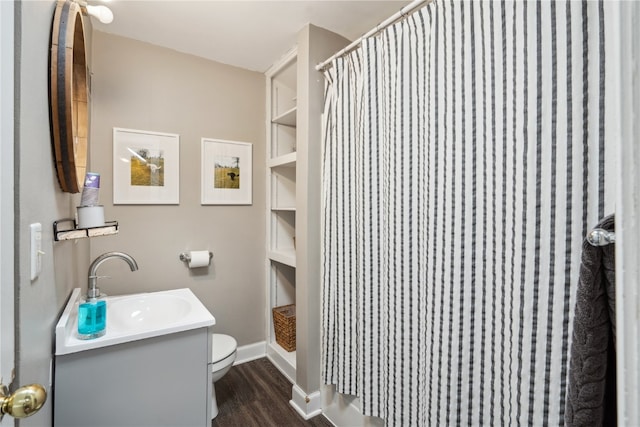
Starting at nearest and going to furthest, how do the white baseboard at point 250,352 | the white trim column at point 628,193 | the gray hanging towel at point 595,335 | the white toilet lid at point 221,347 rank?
1. the white trim column at point 628,193
2. the gray hanging towel at point 595,335
3. the white toilet lid at point 221,347
4. the white baseboard at point 250,352

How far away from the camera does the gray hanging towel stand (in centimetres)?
61

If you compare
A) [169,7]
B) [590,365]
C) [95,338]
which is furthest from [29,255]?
[169,7]

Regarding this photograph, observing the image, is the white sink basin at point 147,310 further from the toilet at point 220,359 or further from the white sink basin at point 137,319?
the toilet at point 220,359

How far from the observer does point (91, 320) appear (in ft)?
3.75

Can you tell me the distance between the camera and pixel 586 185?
0.83 metres

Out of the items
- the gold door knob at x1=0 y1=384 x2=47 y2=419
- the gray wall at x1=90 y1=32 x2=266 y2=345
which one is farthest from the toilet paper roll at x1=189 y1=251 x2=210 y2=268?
the gold door knob at x1=0 y1=384 x2=47 y2=419

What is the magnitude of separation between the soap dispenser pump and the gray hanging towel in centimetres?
150

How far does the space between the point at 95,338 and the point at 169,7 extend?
1736 mm

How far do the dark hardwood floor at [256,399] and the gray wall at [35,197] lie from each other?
3.62 ft

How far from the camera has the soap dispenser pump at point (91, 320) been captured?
44.4 inches

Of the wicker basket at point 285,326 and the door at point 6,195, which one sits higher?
the door at point 6,195

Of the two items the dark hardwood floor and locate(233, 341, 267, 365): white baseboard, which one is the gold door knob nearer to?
the dark hardwood floor

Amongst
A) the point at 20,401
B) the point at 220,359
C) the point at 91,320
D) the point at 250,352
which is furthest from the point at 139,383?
the point at 250,352

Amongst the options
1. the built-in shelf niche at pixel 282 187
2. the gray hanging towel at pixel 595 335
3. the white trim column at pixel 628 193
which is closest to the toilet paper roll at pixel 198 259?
the built-in shelf niche at pixel 282 187
